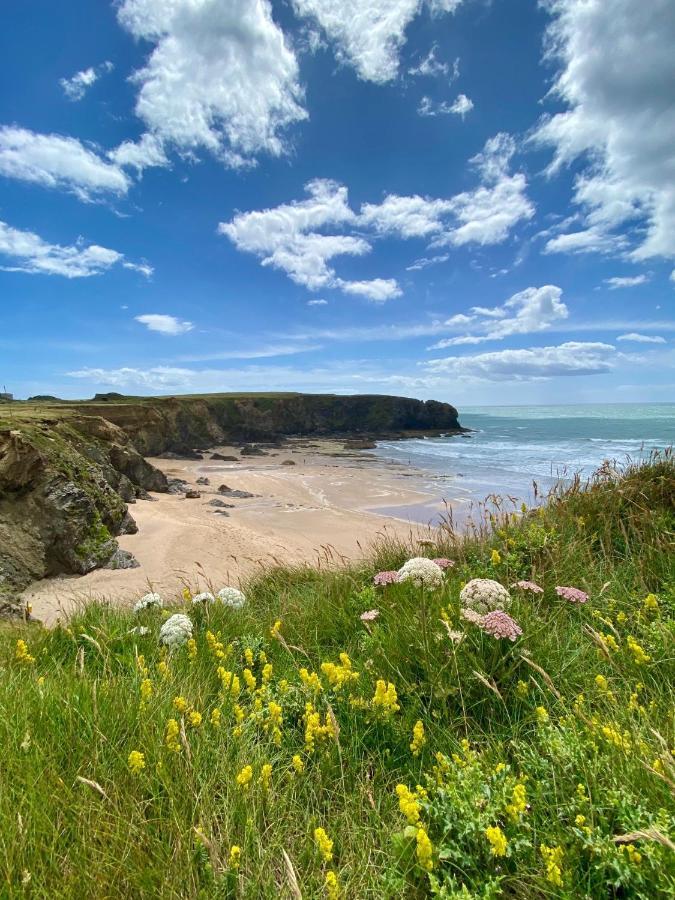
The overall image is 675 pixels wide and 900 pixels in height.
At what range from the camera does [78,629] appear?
3.86 m

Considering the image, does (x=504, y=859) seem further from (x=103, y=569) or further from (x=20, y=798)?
(x=103, y=569)

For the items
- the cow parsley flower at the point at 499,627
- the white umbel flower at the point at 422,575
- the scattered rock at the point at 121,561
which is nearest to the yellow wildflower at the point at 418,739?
the cow parsley flower at the point at 499,627

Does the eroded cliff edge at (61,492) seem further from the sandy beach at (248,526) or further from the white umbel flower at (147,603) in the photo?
the white umbel flower at (147,603)

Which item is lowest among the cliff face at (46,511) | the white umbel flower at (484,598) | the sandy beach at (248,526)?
the sandy beach at (248,526)

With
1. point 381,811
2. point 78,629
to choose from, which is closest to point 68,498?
point 78,629

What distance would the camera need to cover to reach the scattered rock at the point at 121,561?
1141 centimetres

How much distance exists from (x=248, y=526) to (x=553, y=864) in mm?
17831

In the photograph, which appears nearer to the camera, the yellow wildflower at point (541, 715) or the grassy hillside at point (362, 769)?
the grassy hillside at point (362, 769)

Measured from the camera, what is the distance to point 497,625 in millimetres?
2605

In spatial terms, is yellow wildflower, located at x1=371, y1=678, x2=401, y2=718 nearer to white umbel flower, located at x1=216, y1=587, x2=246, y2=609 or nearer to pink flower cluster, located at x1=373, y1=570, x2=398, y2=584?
pink flower cluster, located at x1=373, y1=570, x2=398, y2=584

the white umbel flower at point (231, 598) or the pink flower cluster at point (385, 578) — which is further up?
the pink flower cluster at point (385, 578)

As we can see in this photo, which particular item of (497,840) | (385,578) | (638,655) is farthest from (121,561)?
(497,840)

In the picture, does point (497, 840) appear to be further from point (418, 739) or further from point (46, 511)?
point (46, 511)

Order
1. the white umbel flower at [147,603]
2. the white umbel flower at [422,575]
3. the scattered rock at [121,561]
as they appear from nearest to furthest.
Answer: the white umbel flower at [422,575], the white umbel flower at [147,603], the scattered rock at [121,561]
